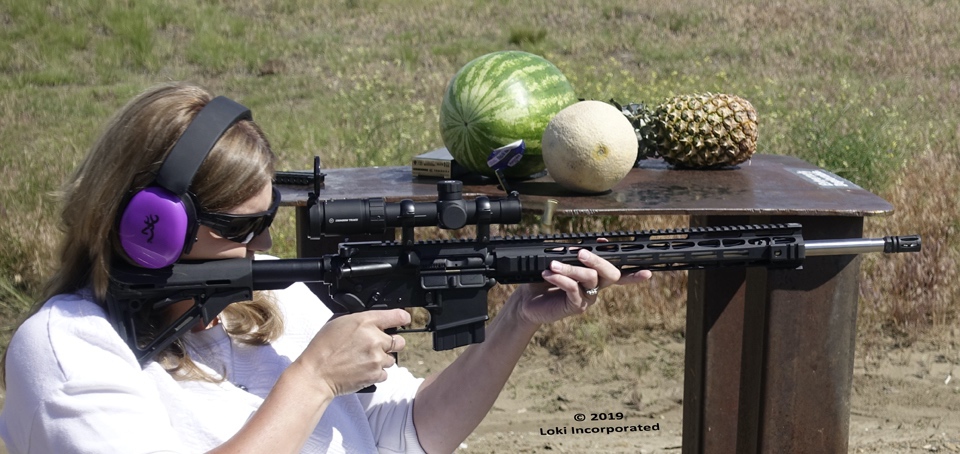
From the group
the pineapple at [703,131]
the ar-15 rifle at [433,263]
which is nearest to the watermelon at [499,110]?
the pineapple at [703,131]

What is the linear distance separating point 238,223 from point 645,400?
3.38 m

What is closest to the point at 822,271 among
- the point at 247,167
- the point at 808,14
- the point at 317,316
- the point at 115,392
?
the point at 317,316

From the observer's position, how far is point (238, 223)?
2.19 m

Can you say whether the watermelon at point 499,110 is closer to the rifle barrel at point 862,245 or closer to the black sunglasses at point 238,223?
the rifle barrel at point 862,245

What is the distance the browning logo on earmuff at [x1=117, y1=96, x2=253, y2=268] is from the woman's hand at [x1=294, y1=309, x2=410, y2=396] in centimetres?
36

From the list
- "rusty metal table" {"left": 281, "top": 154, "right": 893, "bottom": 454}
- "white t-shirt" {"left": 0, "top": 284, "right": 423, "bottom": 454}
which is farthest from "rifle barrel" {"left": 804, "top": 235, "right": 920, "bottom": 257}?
"white t-shirt" {"left": 0, "top": 284, "right": 423, "bottom": 454}

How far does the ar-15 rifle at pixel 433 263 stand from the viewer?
7.12 feet

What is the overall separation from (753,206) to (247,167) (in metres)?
1.50

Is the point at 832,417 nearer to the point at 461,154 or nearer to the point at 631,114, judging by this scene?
the point at 631,114

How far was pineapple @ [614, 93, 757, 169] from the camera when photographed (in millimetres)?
3434

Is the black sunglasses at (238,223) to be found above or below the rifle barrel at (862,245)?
above

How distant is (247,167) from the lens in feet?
7.13

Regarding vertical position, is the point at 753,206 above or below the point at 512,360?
above

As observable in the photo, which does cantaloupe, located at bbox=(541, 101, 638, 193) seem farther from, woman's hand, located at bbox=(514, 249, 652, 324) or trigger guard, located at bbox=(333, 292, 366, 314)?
trigger guard, located at bbox=(333, 292, 366, 314)
